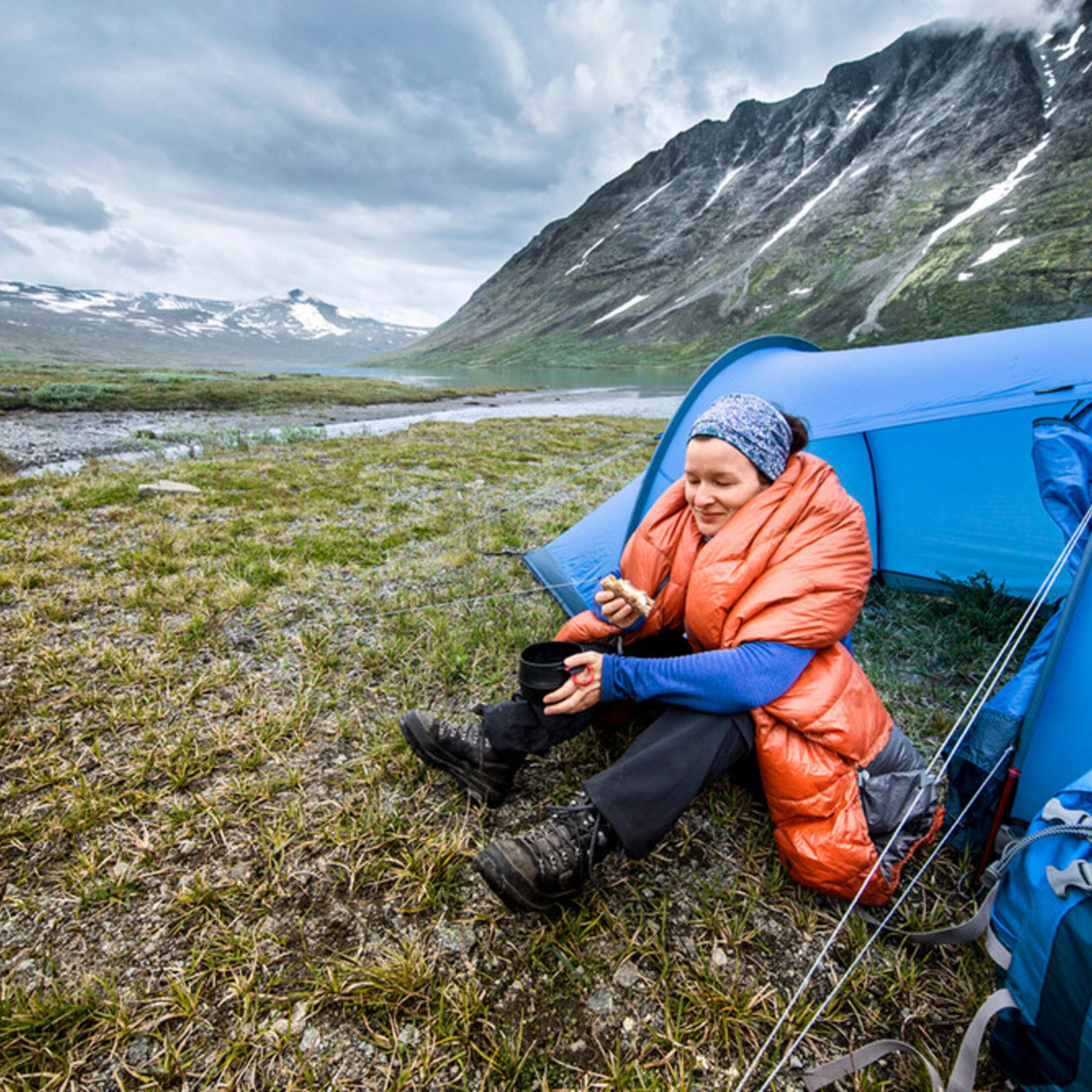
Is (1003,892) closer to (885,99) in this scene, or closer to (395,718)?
(395,718)

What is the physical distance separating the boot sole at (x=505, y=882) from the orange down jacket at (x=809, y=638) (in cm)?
109

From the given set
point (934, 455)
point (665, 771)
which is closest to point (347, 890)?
point (665, 771)

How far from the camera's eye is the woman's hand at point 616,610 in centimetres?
287

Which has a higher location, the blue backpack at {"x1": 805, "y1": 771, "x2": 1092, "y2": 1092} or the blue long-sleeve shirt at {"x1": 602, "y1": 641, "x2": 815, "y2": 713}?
the blue long-sleeve shirt at {"x1": 602, "y1": 641, "x2": 815, "y2": 713}

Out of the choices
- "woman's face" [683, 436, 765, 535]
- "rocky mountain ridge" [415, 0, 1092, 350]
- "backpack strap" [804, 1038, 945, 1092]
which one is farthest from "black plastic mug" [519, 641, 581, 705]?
"rocky mountain ridge" [415, 0, 1092, 350]

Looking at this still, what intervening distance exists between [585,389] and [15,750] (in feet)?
176

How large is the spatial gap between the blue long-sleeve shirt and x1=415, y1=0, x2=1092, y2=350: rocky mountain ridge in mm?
82617

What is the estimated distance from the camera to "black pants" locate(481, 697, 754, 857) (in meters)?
2.18

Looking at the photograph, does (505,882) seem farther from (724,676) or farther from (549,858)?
(724,676)

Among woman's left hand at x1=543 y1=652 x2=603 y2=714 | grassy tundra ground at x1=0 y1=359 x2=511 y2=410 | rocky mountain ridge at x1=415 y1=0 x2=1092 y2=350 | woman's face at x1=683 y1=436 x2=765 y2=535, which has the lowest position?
woman's left hand at x1=543 y1=652 x2=603 y2=714

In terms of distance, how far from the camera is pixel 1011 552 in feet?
16.7

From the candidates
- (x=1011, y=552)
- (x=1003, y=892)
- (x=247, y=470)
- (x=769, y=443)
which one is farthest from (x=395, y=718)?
(x=247, y=470)

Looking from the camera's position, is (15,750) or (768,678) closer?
(768,678)

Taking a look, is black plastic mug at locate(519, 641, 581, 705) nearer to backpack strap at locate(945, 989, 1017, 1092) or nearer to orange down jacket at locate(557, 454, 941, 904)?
orange down jacket at locate(557, 454, 941, 904)
